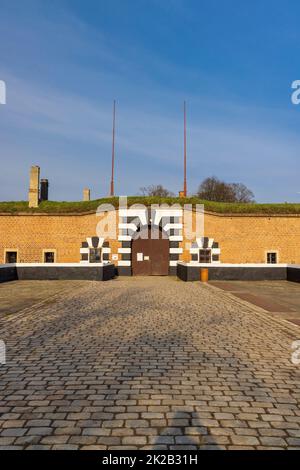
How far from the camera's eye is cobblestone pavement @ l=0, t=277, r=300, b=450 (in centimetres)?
268

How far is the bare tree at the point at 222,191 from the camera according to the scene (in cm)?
5547

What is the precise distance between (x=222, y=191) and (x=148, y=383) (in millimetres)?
54381

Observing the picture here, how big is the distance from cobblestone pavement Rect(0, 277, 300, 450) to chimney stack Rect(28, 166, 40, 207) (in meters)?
15.8

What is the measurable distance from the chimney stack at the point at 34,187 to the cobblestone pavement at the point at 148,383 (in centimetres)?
1584

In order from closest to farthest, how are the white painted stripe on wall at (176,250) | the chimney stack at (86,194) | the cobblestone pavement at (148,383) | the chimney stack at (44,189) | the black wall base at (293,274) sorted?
1. the cobblestone pavement at (148,383)
2. the black wall base at (293,274)
3. the white painted stripe on wall at (176,250)
4. the chimney stack at (44,189)
5. the chimney stack at (86,194)

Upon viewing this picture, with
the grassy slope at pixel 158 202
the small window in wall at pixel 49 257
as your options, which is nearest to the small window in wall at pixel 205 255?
the grassy slope at pixel 158 202

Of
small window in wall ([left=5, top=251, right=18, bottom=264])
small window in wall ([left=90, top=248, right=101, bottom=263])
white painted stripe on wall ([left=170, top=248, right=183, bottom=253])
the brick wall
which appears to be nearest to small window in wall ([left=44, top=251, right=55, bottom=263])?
the brick wall

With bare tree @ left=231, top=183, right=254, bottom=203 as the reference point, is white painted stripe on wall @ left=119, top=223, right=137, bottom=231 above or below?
below

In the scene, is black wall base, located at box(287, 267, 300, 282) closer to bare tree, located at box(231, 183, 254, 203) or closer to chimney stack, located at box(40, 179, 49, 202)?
chimney stack, located at box(40, 179, 49, 202)

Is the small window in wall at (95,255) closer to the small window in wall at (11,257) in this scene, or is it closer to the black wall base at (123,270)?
the black wall base at (123,270)

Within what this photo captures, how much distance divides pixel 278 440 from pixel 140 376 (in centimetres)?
183

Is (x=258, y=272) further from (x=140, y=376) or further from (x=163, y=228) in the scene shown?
(x=140, y=376)
